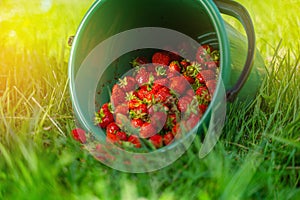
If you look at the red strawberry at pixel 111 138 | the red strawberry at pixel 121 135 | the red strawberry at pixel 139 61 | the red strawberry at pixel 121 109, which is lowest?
the red strawberry at pixel 121 135

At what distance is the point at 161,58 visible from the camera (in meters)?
2.09

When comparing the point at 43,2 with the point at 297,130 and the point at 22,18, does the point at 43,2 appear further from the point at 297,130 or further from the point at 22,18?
the point at 297,130

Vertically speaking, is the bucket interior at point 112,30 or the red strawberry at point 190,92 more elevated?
the bucket interior at point 112,30

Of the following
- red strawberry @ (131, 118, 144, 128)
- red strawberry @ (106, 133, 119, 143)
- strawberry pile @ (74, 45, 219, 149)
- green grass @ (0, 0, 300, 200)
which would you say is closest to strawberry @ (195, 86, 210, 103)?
strawberry pile @ (74, 45, 219, 149)

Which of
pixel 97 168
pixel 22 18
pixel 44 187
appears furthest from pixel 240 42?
pixel 22 18

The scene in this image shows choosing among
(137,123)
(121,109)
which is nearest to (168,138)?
(137,123)

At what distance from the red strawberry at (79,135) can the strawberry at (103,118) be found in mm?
126

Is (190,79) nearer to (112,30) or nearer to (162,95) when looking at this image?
(162,95)

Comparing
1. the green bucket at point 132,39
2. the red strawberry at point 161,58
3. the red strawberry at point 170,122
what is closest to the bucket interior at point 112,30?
the green bucket at point 132,39

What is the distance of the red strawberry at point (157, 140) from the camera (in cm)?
168

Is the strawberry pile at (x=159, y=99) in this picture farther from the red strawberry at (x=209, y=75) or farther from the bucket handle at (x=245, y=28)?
the bucket handle at (x=245, y=28)

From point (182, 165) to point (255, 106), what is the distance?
0.39 m

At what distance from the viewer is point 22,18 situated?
269 cm

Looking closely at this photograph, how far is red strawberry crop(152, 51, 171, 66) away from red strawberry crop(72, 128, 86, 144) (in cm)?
46
